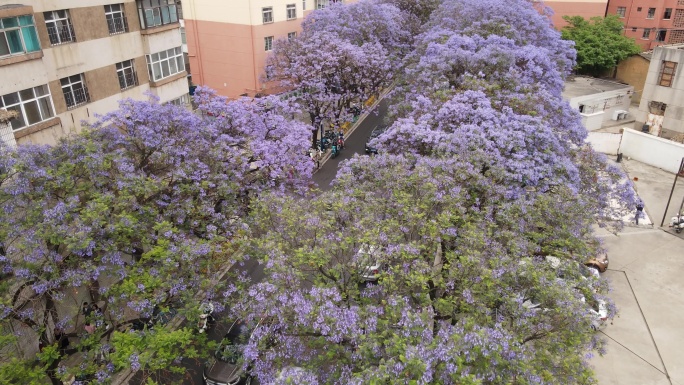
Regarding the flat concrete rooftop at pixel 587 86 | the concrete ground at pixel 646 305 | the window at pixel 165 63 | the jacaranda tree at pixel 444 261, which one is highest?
the window at pixel 165 63

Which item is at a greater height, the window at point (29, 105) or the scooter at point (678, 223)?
the window at point (29, 105)

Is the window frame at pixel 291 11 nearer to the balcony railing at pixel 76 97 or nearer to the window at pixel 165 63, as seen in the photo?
the window at pixel 165 63

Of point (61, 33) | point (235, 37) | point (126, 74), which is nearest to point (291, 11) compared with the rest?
point (235, 37)

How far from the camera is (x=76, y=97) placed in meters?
18.8

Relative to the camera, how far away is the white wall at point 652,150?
3047cm

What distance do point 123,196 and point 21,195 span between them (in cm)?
245

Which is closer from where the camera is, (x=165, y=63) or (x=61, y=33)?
(x=61, y=33)

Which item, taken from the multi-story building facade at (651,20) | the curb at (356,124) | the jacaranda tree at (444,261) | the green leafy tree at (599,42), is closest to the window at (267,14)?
the curb at (356,124)

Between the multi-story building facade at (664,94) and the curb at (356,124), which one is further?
the multi-story building facade at (664,94)

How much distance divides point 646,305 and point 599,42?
109ft

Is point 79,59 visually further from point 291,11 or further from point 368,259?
point 291,11

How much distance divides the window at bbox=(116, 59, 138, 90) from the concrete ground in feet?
69.9

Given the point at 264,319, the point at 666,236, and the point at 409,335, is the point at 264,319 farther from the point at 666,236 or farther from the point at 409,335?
the point at 666,236

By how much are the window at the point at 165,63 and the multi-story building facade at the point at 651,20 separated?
47.4 m
